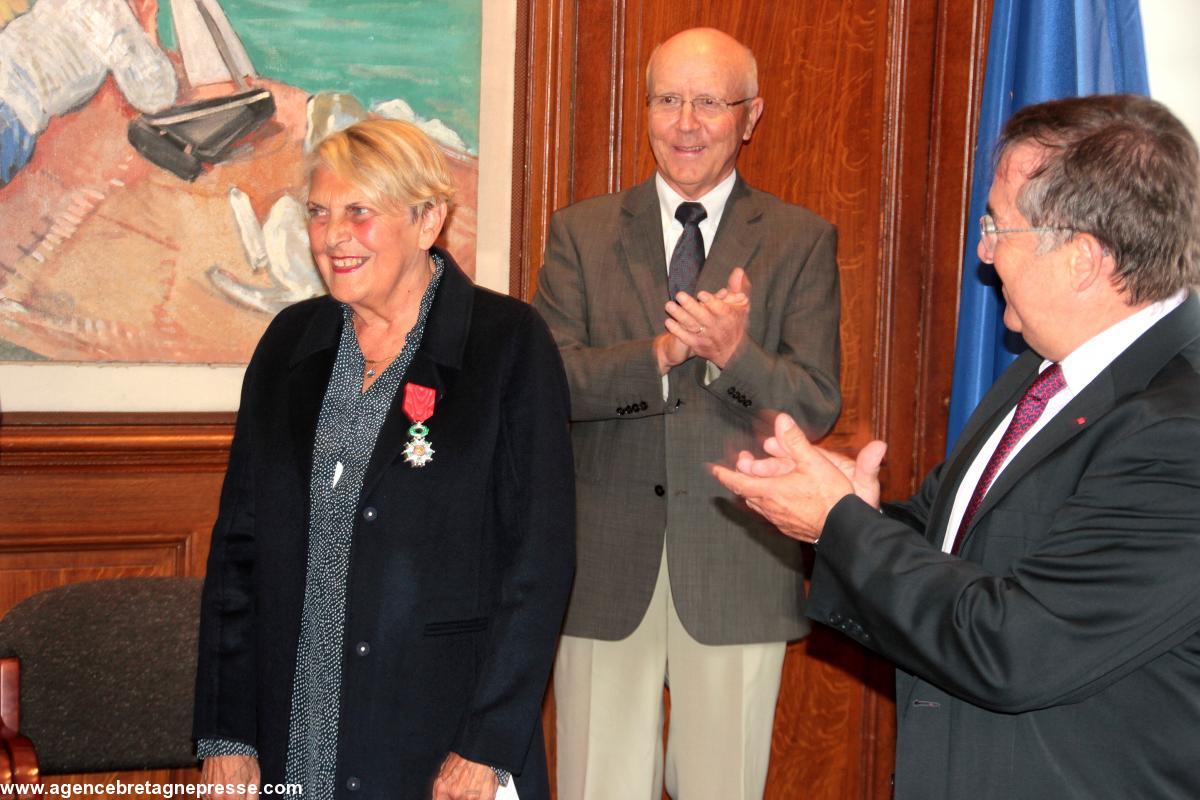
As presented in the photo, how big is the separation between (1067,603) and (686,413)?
5.17 feet

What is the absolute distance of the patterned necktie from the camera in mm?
1885

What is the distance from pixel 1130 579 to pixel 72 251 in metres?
2.82

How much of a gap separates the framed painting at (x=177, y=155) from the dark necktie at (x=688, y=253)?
0.85m

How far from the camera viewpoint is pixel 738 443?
309 cm

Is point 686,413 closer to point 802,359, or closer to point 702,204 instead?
point 802,359

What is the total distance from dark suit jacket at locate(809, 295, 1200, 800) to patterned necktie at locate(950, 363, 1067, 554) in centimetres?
6

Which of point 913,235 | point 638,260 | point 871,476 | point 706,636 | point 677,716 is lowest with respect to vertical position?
point 677,716

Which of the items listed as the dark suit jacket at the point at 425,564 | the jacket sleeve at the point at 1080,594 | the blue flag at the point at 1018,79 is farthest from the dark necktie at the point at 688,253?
the jacket sleeve at the point at 1080,594

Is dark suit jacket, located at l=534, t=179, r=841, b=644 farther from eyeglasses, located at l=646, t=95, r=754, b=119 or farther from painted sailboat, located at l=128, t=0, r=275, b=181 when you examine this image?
painted sailboat, located at l=128, t=0, r=275, b=181

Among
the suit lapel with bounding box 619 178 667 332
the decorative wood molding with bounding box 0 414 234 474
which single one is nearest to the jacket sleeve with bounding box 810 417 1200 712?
the suit lapel with bounding box 619 178 667 332

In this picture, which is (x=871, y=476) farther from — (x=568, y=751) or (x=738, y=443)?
(x=568, y=751)

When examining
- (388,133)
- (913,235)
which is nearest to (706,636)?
(388,133)

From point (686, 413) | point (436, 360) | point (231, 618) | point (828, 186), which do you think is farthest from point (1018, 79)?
point (231, 618)

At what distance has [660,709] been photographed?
320 centimetres
